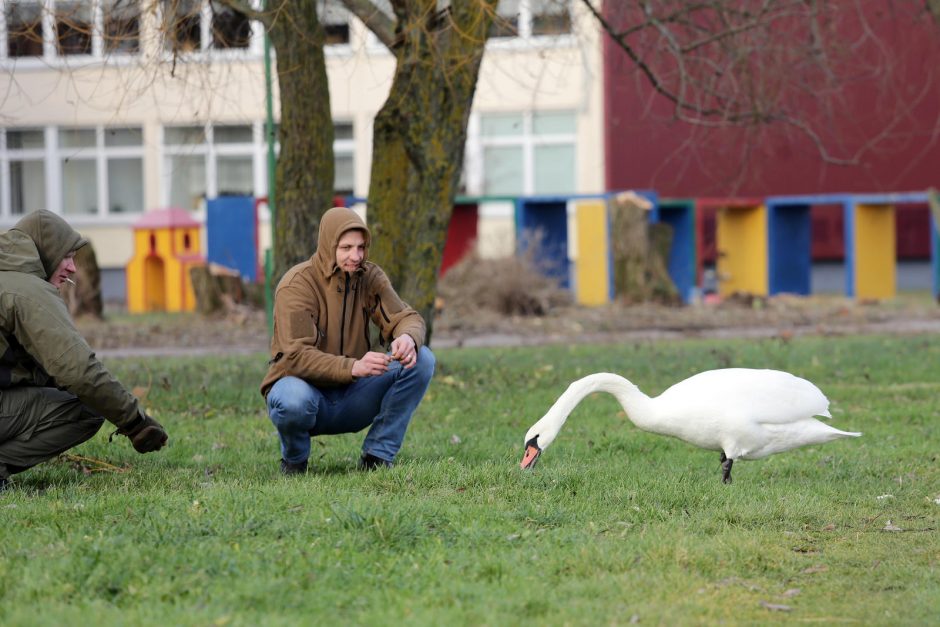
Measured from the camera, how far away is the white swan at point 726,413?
295 inches

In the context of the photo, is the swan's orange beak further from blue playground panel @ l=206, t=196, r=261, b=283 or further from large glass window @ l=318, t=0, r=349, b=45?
blue playground panel @ l=206, t=196, r=261, b=283

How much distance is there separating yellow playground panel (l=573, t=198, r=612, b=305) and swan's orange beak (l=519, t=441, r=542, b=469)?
703 inches

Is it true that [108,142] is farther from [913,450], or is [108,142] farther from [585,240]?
[913,450]

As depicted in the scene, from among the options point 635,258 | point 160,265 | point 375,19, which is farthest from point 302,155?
point 160,265

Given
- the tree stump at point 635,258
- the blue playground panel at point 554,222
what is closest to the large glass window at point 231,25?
the tree stump at point 635,258

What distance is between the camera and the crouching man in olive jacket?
6.84 meters

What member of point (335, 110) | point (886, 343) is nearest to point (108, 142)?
point (335, 110)

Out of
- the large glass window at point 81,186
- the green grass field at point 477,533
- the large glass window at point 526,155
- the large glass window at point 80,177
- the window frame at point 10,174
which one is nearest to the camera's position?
the green grass field at point 477,533

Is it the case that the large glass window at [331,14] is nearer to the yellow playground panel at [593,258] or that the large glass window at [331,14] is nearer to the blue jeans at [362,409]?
the blue jeans at [362,409]

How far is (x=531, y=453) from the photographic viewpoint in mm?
7621

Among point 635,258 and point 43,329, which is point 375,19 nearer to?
point 43,329

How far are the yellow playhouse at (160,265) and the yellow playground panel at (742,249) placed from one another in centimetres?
1045

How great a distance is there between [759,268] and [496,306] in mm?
7174

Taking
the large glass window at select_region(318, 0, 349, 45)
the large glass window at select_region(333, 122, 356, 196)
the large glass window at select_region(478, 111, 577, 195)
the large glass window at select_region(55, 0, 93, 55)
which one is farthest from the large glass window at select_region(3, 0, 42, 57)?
the large glass window at select_region(333, 122, 356, 196)
